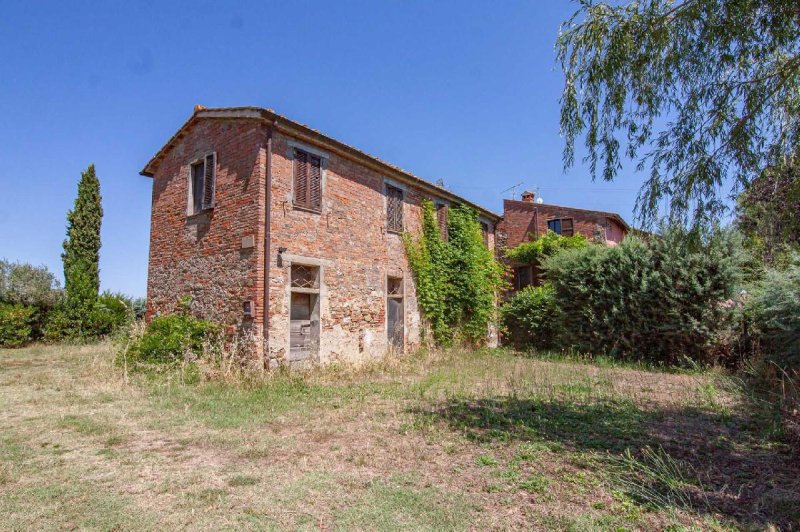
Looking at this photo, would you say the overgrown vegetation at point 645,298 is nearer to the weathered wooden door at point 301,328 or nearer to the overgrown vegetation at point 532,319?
the overgrown vegetation at point 532,319

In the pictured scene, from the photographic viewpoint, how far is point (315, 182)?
11.0 meters

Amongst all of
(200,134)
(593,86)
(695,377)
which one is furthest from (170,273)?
(695,377)

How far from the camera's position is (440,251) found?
1457 cm

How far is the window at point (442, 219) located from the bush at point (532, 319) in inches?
163

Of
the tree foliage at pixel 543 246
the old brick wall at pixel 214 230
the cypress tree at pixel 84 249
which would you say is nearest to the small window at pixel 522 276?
the tree foliage at pixel 543 246

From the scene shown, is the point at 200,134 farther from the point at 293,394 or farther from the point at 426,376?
the point at 426,376

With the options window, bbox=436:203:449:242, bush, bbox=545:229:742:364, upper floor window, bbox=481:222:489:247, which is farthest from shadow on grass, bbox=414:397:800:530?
upper floor window, bbox=481:222:489:247

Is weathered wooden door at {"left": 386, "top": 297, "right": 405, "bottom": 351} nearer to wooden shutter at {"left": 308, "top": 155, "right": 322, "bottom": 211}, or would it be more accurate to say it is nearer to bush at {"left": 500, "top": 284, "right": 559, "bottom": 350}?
wooden shutter at {"left": 308, "top": 155, "right": 322, "bottom": 211}

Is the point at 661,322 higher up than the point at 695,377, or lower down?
higher up

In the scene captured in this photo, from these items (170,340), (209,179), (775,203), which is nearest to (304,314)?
(170,340)

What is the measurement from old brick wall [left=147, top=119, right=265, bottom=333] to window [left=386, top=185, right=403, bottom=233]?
4353mm

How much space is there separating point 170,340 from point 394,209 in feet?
23.1

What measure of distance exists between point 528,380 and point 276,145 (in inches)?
301

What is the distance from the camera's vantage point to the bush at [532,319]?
1578 centimetres
